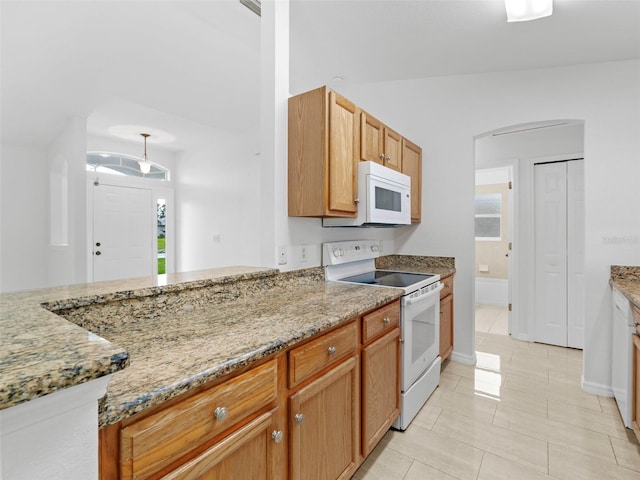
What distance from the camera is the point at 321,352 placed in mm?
1317

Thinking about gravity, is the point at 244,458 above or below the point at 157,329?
below

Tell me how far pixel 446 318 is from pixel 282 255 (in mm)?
1693

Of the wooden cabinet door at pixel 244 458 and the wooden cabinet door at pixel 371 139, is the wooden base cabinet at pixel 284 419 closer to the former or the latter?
the wooden cabinet door at pixel 244 458

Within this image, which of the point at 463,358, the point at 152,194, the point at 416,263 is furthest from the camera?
the point at 152,194

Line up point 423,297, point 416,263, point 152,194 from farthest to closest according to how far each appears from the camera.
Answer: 1. point 152,194
2. point 416,263
3. point 423,297

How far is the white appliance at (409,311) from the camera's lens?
2.02 meters

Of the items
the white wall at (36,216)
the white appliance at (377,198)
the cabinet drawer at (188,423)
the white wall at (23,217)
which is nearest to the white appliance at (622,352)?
the white appliance at (377,198)

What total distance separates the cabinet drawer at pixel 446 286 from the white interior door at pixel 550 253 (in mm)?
1311

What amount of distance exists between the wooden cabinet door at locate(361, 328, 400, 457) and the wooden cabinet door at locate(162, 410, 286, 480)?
0.61 m

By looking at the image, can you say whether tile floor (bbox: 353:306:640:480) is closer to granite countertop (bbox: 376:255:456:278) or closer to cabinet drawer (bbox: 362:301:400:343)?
cabinet drawer (bbox: 362:301:400:343)

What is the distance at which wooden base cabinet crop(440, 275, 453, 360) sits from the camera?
2803 millimetres

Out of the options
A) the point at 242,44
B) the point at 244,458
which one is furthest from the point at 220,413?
the point at 242,44

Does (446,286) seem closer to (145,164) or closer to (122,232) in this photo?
(145,164)

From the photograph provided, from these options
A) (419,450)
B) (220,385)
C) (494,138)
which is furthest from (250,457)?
(494,138)
